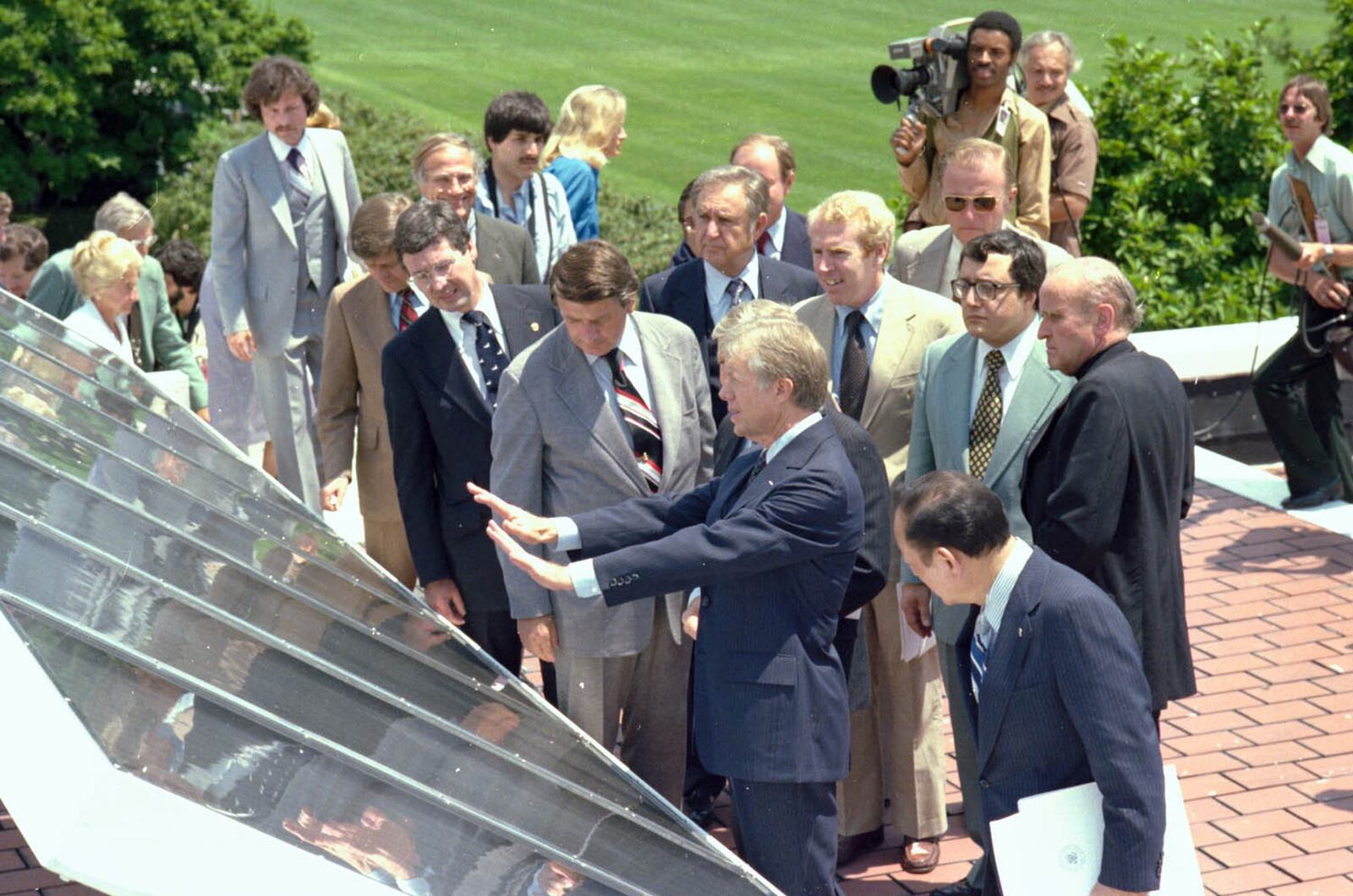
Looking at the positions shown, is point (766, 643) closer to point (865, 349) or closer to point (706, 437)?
point (706, 437)

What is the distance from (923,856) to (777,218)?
3.00m

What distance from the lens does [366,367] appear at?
6176mm

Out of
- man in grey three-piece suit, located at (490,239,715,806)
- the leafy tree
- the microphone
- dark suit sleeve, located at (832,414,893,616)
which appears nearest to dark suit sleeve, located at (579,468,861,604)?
dark suit sleeve, located at (832,414,893,616)

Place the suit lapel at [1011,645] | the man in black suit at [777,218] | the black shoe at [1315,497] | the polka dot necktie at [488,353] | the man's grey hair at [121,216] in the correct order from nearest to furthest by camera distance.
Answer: the suit lapel at [1011,645], the polka dot necktie at [488,353], the man in black suit at [777,218], the black shoe at [1315,497], the man's grey hair at [121,216]

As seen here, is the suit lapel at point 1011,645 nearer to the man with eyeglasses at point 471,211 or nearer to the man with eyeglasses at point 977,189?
the man with eyeglasses at point 977,189

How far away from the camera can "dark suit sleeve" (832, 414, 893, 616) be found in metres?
4.58

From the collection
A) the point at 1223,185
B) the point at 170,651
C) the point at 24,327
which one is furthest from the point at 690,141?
the point at 170,651

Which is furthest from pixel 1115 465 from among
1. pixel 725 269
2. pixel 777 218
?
pixel 777 218

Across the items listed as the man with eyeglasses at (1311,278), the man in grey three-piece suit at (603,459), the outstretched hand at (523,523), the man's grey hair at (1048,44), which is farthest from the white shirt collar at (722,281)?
the man with eyeglasses at (1311,278)

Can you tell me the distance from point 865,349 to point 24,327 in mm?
3168

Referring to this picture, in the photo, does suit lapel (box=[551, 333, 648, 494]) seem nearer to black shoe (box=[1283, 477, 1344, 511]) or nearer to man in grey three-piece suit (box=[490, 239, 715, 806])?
man in grey three-piece suit (box=[490, 239, 715, 806])

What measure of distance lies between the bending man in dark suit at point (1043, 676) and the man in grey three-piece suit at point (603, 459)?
4.60 ft

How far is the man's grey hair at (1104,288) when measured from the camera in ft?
15.2

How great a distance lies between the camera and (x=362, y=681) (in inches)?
140
